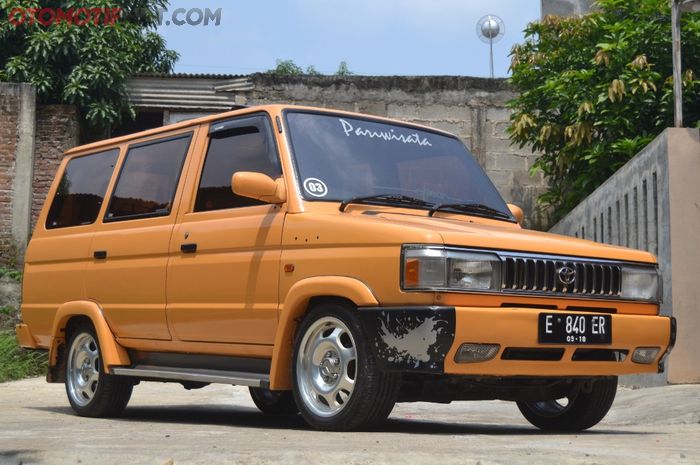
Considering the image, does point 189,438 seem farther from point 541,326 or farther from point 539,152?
point 539,152

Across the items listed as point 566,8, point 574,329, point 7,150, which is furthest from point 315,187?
point 566,8

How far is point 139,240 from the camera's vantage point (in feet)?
25.4

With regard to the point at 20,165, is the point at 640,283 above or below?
below

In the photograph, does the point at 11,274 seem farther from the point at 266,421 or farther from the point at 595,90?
the point at 266,421

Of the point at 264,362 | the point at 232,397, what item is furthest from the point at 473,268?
the point at 232,397

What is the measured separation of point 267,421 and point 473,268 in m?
2.79

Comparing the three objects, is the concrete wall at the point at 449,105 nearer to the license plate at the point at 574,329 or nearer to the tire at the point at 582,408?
the tire at the point at 582,408

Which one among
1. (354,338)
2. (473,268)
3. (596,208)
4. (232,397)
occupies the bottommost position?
(232,397)

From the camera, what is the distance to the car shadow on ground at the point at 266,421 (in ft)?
22.1

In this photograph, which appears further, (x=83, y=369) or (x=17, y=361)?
(x=17, y=361)

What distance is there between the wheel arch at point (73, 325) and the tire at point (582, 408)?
2960mm

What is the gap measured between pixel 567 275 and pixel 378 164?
1.49 m

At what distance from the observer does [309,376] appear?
6164 mm

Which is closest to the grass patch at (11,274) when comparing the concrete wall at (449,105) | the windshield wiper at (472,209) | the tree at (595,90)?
the concrete wall at (449,105)
